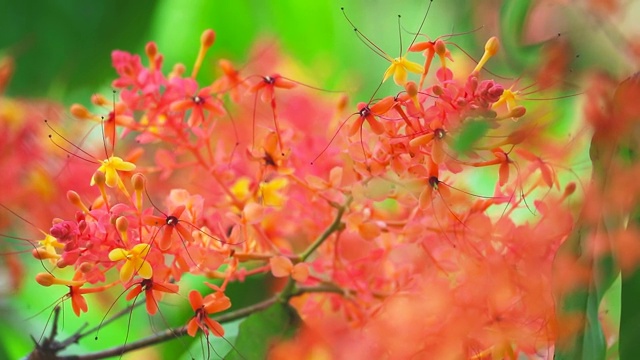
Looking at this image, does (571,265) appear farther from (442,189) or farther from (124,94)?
(124,94)

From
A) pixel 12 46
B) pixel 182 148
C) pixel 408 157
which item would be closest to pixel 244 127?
pixel 182 148

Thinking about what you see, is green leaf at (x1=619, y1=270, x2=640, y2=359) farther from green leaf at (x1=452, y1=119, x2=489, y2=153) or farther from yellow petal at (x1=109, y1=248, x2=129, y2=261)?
yellow petal at (x1=109, y1=248, x2=129, y2=261)

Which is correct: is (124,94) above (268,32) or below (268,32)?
below

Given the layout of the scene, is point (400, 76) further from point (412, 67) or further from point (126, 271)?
point (126, 271)

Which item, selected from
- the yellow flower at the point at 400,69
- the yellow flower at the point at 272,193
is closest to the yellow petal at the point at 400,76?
the yellow flower at the point at 400,69

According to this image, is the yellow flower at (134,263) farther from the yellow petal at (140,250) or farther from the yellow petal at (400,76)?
the yellow petal at (400,76)

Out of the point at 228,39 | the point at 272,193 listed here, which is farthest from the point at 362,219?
the point at 228,39

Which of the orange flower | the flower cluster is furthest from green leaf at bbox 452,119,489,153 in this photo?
the orange flower
